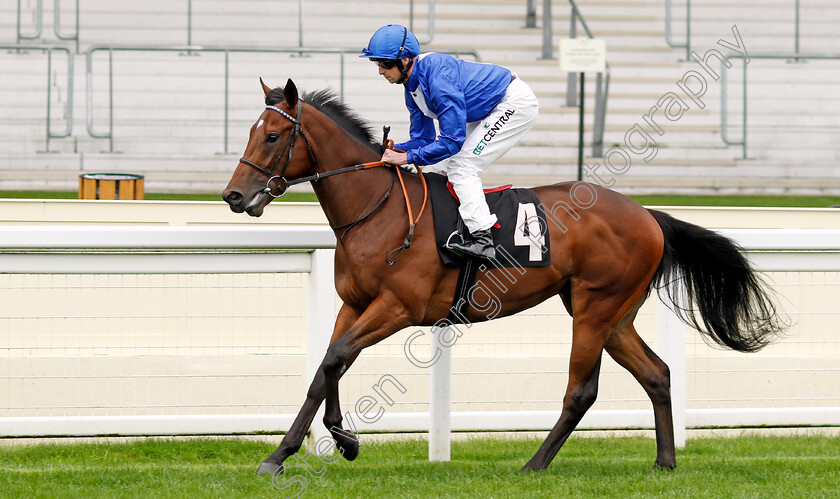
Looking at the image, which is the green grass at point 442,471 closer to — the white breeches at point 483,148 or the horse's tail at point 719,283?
the horse's tail at point 719,283

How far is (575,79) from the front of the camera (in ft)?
47.6

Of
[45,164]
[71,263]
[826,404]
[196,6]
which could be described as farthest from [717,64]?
[71,263]

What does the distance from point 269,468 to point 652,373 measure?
1.61 m

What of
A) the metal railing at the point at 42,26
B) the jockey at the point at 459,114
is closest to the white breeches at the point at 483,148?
the jockey at the point at 459,114

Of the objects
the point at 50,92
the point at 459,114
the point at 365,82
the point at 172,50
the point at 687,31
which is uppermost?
the point at 687,31

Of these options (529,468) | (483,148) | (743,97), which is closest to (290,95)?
(483,148)

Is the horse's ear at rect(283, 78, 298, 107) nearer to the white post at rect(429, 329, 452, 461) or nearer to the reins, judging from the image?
the reins

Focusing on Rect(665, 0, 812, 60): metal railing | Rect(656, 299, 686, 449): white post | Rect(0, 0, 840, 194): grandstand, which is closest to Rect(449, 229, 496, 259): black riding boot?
Rect(656, 299, 686, 449): white post

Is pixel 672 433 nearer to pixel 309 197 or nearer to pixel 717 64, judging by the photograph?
pixel 309 197

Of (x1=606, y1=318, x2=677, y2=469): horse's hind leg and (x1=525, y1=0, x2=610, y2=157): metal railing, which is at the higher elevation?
(x1=525, y1=0, x2=610, y2=157): metal railing

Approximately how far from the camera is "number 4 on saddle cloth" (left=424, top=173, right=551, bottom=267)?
13.3 ft

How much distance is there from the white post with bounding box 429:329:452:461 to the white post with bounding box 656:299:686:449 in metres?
1.00

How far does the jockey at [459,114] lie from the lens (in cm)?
396

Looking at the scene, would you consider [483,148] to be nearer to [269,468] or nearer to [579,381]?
[579,381]
